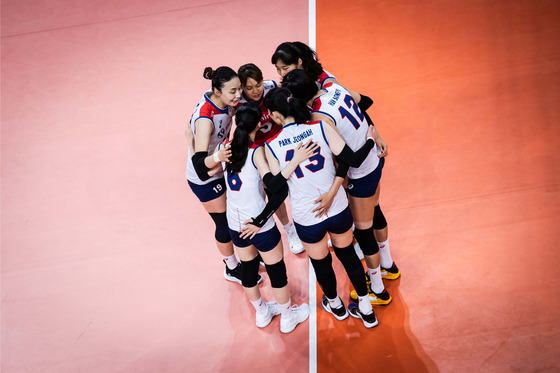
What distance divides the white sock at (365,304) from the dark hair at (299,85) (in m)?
1.81

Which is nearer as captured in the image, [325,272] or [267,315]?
[325,272]

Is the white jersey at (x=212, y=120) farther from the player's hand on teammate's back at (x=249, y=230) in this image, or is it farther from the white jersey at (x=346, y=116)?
the white jersey at (x=346, y=116)

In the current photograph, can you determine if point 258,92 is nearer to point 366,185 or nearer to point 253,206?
point 253,206

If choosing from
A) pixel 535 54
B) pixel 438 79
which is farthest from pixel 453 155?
pixel 535 54

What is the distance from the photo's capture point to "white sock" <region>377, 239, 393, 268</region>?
14.2 ft

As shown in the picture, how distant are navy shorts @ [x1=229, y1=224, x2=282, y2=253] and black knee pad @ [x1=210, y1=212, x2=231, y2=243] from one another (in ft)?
1.93

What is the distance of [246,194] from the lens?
3641 mm

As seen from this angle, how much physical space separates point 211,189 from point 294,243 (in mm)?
1245

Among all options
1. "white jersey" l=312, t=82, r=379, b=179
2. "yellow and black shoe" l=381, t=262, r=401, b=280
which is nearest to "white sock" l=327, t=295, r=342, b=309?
"yellow and black shoe" l=381, t=262, r=401, b=280

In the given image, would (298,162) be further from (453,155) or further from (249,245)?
(453,155)

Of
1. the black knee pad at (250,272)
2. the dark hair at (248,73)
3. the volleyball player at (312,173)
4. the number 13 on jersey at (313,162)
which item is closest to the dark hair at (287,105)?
the volleyball player at (312,173)

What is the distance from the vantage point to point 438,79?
6.18 meters

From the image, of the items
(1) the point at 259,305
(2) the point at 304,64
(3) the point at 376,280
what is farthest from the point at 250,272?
(2) the point at 304,64

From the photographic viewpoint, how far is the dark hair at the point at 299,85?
3.45 meters
